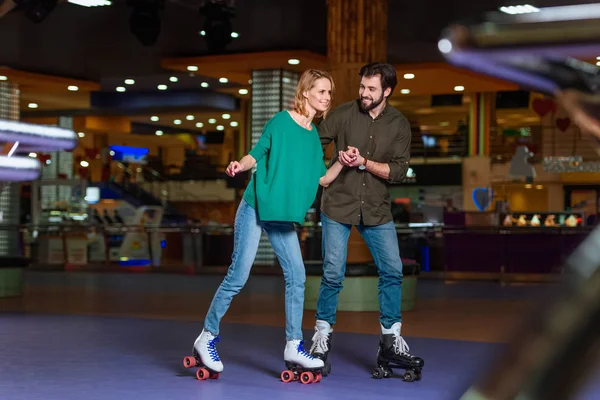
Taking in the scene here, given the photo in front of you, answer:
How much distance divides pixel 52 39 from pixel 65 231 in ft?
15.5

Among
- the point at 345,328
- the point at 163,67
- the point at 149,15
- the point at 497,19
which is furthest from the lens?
the point at 163,67

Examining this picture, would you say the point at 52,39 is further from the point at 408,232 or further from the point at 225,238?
the point at 408,232

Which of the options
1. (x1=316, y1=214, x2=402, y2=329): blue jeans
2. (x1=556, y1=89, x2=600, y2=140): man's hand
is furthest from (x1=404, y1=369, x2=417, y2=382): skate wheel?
(x1=556, y1=89, x2=600, y2=140): man's hand

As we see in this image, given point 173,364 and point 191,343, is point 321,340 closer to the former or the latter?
point 173,364

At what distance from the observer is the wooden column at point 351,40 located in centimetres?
959

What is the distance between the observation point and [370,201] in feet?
15.6

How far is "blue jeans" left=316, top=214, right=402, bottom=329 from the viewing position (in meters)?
4.71

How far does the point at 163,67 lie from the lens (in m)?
16.5

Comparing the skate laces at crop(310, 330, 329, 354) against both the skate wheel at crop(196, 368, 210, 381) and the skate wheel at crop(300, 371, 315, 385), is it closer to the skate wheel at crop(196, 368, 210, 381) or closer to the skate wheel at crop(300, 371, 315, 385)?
the skate wheel at crop(300, 371, 315, 385)

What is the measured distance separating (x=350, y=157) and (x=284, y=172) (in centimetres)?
30

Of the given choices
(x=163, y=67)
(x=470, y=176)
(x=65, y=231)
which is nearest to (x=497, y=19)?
(x=163, y=67)

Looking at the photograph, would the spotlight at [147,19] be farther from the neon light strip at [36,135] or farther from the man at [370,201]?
the neon light strip at [36,135]

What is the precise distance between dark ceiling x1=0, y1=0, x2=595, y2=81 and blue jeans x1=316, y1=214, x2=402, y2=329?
830 centimetres

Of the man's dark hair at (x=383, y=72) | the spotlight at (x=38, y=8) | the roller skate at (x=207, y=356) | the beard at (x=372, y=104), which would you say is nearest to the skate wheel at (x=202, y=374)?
the roller skate at (x=207, y=356)
